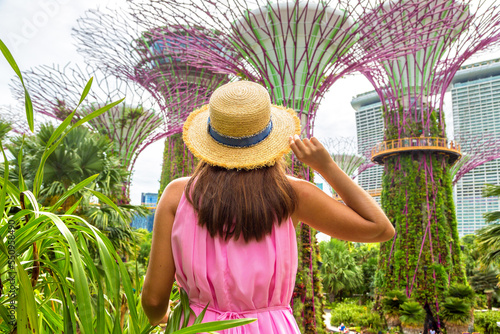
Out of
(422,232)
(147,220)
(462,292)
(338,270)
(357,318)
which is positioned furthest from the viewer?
(147,220)

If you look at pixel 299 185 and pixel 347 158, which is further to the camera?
pixel 347 158

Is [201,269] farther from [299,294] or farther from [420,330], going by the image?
[420,330]

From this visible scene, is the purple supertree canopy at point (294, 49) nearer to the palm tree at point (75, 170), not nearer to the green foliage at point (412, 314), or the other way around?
the palm tree at point (75, 170)

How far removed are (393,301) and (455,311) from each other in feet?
5.50

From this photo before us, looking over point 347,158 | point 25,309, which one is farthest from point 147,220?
point 25,309

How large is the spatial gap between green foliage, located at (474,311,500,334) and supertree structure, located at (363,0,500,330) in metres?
3.20

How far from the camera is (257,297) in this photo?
1.21 metres

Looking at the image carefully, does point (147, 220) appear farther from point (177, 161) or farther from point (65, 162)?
point (65, 162)

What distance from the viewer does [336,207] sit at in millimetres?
1222

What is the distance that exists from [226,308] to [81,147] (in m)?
6.47

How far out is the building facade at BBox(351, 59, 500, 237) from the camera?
139 ft

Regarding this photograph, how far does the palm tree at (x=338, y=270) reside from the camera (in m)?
20.9

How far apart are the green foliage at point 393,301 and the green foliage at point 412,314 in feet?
0.96

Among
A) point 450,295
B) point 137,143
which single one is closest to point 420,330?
point 450,295
